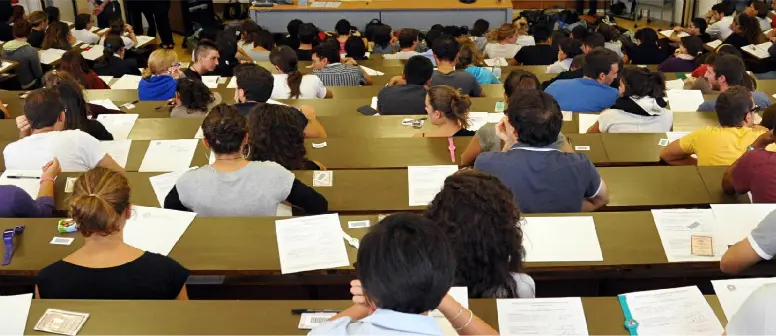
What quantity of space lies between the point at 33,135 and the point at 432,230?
245 centimetres

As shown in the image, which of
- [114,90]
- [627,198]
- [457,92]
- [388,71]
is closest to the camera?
[627,198]

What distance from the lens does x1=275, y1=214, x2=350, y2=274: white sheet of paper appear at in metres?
2.35

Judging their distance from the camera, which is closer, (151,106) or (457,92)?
(457,92)

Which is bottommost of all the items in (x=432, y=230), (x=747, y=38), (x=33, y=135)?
(x=747, y=38)

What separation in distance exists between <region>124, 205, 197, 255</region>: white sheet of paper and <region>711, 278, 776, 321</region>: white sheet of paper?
1.82 metres

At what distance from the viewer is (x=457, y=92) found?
356 centimetres

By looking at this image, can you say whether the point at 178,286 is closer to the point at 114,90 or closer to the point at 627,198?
the point at 627,198

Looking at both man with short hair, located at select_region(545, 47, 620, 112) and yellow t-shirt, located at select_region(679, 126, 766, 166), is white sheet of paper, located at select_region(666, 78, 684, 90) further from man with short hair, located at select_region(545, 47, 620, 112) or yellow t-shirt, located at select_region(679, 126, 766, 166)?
yellow t-shirt, located at select_region(679, 126, 766, 166)

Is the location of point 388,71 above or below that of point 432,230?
below

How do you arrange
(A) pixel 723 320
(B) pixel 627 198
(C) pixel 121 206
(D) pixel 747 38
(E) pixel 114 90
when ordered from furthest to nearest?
(D) pixel 747 38 < (E) pixel 114 90 < (B) pixel 627 198 < (C) pixel 121 206 < (A) pixel 723 320

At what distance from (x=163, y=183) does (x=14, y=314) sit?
3.59 ft

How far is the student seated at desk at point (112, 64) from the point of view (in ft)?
21.8

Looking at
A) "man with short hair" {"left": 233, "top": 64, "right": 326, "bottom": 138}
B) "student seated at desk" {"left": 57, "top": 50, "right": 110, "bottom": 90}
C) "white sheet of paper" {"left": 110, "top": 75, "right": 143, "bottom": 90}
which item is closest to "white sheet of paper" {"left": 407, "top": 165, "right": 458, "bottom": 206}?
"man with short hair" {"left": 233, "top": 64, "right": 326, "bottom": 138}

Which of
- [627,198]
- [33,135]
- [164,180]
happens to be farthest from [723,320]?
[33,135]
